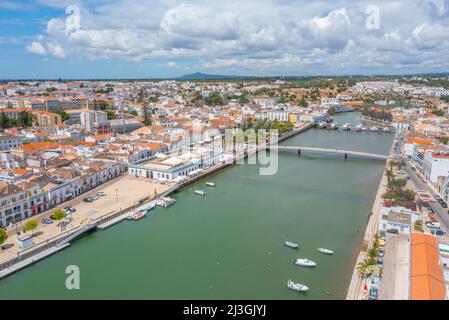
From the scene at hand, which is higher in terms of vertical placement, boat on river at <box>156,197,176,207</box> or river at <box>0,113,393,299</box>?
boat on river at <box>156,197,176,207</box>

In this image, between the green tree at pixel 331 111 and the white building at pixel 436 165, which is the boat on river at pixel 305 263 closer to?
the white building at pixel 436 165

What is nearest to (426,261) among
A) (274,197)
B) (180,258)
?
(180,258)

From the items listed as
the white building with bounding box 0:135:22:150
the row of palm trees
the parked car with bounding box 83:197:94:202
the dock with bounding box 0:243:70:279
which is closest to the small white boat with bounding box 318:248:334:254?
the row of palm trees

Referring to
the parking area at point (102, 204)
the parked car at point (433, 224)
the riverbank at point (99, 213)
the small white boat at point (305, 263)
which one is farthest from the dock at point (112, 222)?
the parked car at point (433, 224)

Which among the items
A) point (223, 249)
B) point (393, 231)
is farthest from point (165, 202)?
point (393, 231)

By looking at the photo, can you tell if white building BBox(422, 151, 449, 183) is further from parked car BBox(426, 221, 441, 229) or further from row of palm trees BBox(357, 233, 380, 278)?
row of palm trees BBox(357, 233, 380, 278)

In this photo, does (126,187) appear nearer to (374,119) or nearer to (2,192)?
(2,192)
